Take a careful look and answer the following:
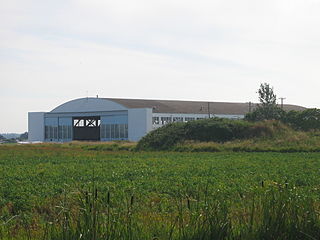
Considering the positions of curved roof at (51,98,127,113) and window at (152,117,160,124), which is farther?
curved roof at (51,98,127,113)

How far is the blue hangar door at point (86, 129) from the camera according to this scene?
77.9m

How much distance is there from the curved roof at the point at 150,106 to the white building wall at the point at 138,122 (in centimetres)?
146

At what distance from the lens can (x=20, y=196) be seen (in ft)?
47.3

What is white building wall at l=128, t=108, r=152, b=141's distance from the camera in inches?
2648

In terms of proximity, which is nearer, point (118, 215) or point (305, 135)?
point (118, 215)

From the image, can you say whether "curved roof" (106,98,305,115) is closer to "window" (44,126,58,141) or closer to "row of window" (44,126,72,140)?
"row of window" (44,126,72,140)

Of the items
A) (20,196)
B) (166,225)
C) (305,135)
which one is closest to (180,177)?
(20,196)

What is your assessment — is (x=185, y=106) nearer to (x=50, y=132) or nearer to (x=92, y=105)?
(x=92, y=105)

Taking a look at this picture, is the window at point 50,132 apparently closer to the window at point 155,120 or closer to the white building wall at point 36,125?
the white building wall at point 36,125

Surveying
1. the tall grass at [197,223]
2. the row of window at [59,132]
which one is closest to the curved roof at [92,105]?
the row of window at [59,132]

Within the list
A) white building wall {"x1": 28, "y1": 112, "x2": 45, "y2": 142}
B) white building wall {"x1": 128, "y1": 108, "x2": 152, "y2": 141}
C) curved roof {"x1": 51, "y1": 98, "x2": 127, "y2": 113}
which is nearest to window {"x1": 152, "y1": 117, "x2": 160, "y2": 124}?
white building wall {"x1": 128, "y1": 108, "x2": 152, "y2": 141}

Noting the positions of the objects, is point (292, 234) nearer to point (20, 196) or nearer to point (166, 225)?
point (166, 225)

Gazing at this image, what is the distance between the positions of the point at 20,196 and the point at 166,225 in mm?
→ 7691

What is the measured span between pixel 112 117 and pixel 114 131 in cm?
188
